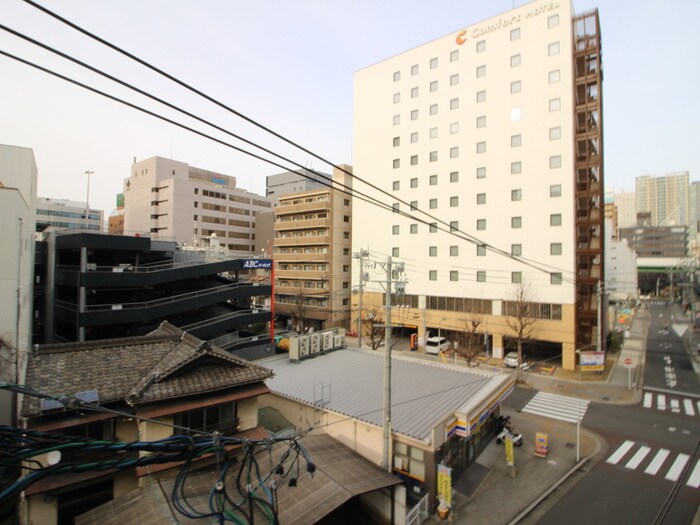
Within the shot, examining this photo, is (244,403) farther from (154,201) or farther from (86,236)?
(154,201)

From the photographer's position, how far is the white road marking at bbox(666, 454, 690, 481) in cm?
1633

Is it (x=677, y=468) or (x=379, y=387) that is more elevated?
(x=379, y=387)

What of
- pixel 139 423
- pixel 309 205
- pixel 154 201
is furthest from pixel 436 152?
pixel 154 201

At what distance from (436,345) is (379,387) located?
21.7 m

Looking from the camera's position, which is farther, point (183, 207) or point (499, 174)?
point (183, 207)

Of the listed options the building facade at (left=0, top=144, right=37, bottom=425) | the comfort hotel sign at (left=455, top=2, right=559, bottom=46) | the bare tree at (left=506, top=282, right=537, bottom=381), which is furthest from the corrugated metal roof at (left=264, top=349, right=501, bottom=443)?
the comfort hotel sign at (left=455, top=2, right=559, bottom=46)

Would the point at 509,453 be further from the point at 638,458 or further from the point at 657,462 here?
the point at 657,462

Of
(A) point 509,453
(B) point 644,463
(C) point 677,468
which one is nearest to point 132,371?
(A) point 509,453

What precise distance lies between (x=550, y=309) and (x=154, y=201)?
67182 mm

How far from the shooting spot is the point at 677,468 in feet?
55.7

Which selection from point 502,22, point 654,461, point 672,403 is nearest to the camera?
point 654,461

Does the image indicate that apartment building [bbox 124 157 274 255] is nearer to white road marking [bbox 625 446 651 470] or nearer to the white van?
the white van

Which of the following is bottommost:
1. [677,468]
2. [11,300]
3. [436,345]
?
[677,468]

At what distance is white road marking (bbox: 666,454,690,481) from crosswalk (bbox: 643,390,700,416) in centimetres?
741
